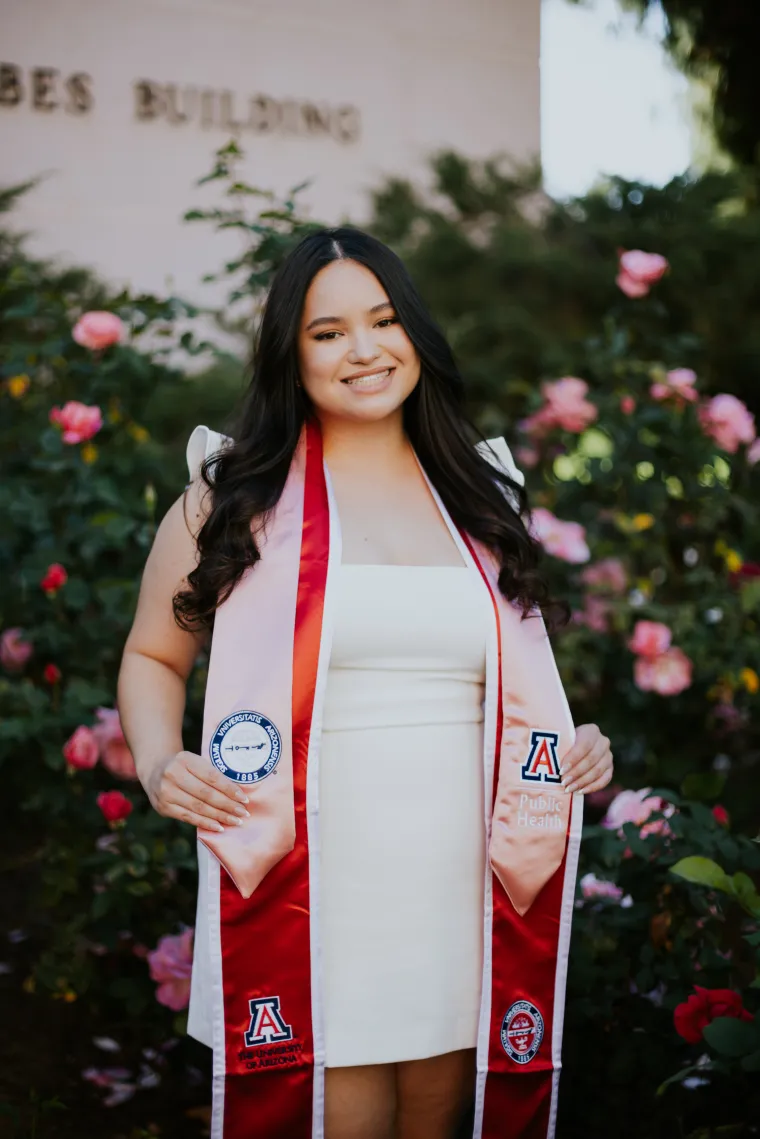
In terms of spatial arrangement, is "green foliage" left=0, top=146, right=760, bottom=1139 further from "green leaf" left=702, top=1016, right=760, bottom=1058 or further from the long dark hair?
the long dark hair

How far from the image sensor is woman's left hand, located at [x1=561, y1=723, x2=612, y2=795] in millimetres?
1908

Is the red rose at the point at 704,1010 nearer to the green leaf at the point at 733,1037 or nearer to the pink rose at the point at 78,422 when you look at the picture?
the green leaf at the point at 733,1037

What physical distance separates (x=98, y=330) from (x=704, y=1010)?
2.10 metres

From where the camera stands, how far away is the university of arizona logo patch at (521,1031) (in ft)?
6.19

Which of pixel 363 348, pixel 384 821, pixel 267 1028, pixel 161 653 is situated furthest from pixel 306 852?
pixel 363 348

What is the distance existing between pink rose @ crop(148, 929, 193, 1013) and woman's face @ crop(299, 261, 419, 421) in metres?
1.29

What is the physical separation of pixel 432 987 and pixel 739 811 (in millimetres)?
1842

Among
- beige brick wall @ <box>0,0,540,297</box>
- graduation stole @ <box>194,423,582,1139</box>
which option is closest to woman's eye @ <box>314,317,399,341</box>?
graduation stole @ <box>194,423,582,1139</box>

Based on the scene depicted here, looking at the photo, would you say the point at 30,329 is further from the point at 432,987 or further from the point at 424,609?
the point at 432,987

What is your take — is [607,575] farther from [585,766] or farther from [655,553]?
[585,766]

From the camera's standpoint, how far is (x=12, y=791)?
320cm

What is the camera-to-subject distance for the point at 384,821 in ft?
6.00

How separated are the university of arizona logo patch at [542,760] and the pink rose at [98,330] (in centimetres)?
168

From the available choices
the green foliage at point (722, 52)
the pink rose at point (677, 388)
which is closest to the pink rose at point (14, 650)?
the pink rose at point (677, 388)
